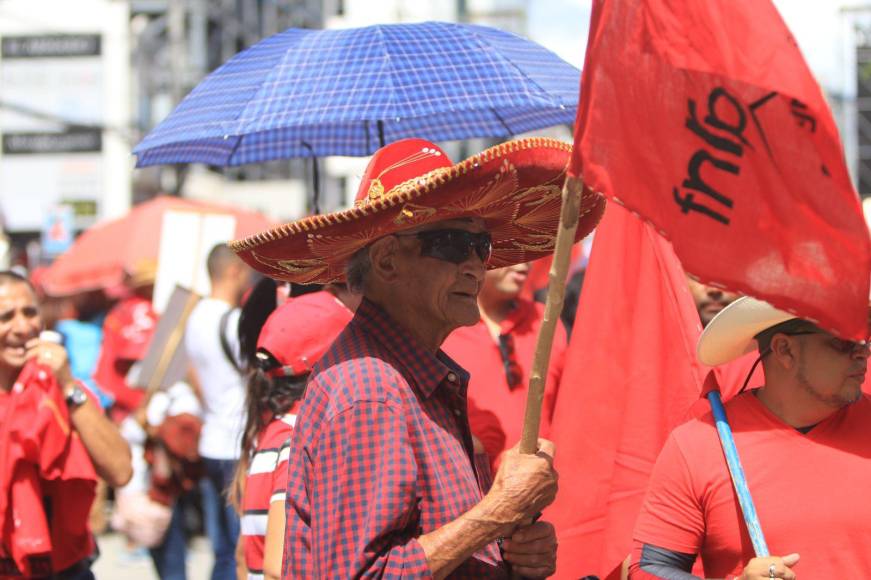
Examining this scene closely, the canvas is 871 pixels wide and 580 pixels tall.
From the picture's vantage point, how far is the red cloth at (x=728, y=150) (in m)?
2.60

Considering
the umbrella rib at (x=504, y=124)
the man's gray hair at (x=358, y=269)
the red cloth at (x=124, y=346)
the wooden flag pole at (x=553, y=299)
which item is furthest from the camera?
the red cloth at (x=124, y=346)

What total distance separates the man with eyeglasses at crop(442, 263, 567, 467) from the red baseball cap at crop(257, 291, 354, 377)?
585mm

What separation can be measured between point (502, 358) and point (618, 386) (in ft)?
3.82

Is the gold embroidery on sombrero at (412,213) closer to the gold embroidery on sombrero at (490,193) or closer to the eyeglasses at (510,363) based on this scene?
the gold embroidery on sombrero at (490,193)

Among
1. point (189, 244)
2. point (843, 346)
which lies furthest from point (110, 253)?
point (843, 346)

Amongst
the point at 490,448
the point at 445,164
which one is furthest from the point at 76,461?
the point at 445,164

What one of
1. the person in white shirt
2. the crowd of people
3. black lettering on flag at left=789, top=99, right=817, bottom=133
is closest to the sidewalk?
the person in white shirt

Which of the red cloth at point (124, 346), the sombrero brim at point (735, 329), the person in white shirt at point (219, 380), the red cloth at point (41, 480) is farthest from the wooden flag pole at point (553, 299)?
the red cloth at point (124, 346)

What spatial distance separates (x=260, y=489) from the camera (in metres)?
4.39

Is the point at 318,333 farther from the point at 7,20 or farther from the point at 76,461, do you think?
the point at 7,20

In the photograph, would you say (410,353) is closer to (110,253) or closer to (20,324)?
(20,324)

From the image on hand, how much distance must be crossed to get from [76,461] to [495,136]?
87.3 inches

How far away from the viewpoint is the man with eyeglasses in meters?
4.86

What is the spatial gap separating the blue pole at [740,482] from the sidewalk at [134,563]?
7.19 m
